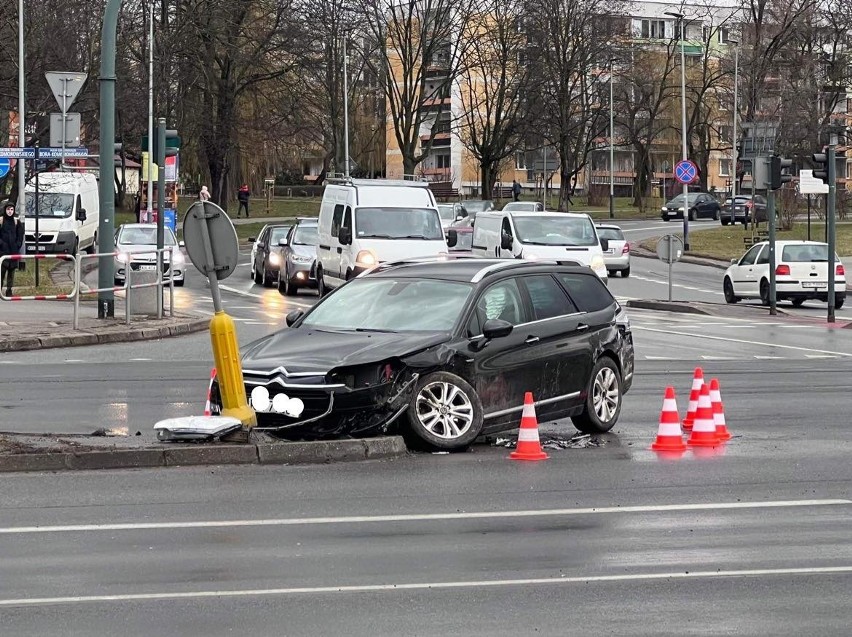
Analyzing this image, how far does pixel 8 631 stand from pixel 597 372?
25.4ft

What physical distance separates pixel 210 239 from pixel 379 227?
19224 mm

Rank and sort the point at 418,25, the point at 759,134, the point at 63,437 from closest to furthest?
the point at 63,437 < the point at 759,134 < the point at 418,25

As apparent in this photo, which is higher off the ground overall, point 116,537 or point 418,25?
point 418,25

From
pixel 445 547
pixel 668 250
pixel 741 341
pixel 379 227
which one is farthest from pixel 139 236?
pixel 445 547

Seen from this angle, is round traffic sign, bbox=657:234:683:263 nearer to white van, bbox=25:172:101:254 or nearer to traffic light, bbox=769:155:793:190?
traffic light, bbox=769:155:793:190

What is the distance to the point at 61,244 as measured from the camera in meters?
45.7

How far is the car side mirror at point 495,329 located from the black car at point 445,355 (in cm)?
1

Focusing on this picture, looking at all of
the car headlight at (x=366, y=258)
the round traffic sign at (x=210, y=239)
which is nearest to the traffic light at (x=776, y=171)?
the car headlight at (x=366, y=258)

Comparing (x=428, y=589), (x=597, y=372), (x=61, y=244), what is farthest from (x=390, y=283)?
(x=61, y=244)

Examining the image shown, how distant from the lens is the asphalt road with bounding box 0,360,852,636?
6.59 m

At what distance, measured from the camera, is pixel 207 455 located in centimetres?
1130

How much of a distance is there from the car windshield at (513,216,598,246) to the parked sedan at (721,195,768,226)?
34297 millimetres

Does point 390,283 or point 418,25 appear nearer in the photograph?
point 390,283

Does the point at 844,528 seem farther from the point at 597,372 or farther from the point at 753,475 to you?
the point at 597,372
